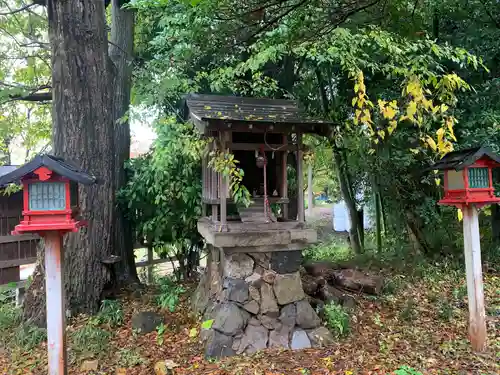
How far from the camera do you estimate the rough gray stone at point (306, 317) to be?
14.5 ft

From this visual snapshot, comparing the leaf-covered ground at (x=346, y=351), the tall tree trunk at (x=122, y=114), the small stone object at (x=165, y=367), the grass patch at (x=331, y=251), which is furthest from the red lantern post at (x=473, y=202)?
the tall tree trunk at (x=122, y=114)

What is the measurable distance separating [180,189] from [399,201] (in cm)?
486

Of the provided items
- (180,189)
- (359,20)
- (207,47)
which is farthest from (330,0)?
(180,189)

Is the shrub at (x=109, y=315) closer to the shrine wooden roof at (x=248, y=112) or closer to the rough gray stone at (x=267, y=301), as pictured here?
the rough gray stone at (x=267, y=301)

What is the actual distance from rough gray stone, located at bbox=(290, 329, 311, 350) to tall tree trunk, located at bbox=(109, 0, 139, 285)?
119 inches

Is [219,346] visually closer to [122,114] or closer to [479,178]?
[479,178]

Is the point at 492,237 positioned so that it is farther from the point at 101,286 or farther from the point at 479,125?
the point at 101,286

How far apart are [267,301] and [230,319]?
504 millimetres

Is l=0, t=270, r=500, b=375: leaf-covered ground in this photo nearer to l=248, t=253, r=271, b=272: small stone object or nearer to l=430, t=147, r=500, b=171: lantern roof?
l=248, t=253, r=271, b=272: small stone object

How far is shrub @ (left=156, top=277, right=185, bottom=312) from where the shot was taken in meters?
5.29

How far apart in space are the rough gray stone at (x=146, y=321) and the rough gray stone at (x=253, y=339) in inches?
49.1

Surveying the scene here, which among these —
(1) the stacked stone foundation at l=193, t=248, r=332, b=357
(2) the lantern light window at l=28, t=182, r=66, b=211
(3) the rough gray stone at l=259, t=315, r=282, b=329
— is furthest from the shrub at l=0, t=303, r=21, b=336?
(3) the rough gray stone at l=259, t=315, r=282, b=329

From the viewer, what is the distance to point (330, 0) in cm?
358

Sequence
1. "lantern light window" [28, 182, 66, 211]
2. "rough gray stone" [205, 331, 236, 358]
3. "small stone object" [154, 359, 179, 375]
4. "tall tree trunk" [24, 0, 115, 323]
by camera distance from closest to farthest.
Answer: "lantern light window" [28, 182, 66, 211] → "small stone object" [154, 359, 179, 375] → "rough gray stone" [205, 331, 236, 358] → "tall tree trunk" [24, 0, 115, 323]
